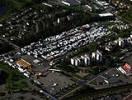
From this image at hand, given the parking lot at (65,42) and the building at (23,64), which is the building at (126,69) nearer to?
the parking lot at (65,42)

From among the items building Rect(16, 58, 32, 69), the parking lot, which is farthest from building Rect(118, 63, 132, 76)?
building Rect(16, 58, 32, 69)

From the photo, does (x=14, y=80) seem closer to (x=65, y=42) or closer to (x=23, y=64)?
(x=23, y=64)

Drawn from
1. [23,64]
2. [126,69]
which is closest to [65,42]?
[23,64]

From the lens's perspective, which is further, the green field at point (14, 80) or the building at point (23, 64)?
the building at point (23, 64)

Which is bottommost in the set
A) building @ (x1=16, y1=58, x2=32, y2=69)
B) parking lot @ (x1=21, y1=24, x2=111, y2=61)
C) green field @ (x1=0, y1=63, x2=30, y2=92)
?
green field @ (x1=0, y1=63, x2=30, y2=92)

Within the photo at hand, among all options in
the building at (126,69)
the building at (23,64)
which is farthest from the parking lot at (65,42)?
the building at (126,69)

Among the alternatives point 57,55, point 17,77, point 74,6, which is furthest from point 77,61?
point 74,6

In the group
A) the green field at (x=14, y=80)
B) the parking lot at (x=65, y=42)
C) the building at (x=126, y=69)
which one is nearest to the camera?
the green field at (x=14, y=80)

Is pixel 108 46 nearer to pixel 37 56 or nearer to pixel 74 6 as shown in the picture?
pixel 37 56

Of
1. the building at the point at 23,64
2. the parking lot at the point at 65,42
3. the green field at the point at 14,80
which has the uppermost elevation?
the parking lot at the point at 65,42

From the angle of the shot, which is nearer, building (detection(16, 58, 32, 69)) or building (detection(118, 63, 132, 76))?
building (detection(118, 63, 132, 76))

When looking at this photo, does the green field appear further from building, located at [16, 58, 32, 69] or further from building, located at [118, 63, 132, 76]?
building, located at [118, 63, 132, 76]
